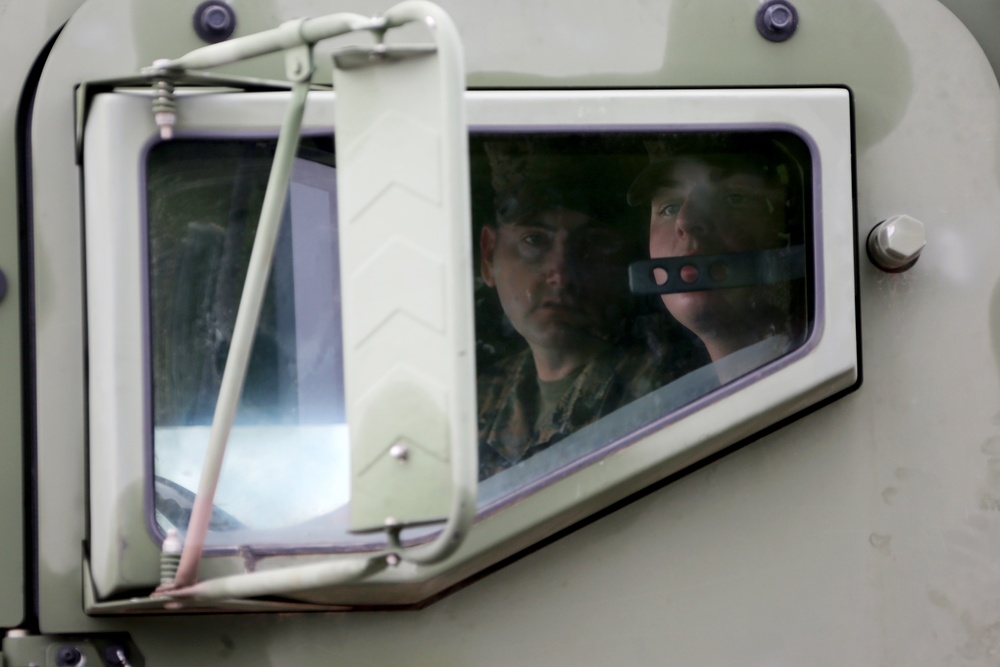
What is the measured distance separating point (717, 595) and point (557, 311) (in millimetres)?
422

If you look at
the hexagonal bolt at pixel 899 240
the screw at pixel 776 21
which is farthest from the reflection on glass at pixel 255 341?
the hexagonal bolt at pixel 899 240

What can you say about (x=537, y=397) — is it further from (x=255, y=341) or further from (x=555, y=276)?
(x=255, y=341)

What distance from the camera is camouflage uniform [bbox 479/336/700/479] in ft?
6.07

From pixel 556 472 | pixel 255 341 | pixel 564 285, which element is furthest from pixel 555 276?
pixel 255 341

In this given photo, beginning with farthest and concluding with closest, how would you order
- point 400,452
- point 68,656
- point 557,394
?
point 557,394
point 68,656
point 400,452

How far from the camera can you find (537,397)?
187 cm

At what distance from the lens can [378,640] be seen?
71.8 inches

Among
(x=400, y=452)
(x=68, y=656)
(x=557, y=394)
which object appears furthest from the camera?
(x=557, y=394)

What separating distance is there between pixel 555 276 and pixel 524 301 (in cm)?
5

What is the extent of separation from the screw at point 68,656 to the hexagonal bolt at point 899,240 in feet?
3.76

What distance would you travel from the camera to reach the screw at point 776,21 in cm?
196

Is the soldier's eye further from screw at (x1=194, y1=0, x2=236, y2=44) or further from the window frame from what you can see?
screw at (x1=194, y1=0, x2=236, y2=44)

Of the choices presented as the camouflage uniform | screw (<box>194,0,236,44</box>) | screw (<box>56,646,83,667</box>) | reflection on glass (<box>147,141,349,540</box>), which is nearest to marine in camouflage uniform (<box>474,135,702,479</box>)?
the camouflage uniform

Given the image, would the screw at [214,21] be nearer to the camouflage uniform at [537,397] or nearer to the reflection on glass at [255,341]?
the reflection on glass at [255,341]
